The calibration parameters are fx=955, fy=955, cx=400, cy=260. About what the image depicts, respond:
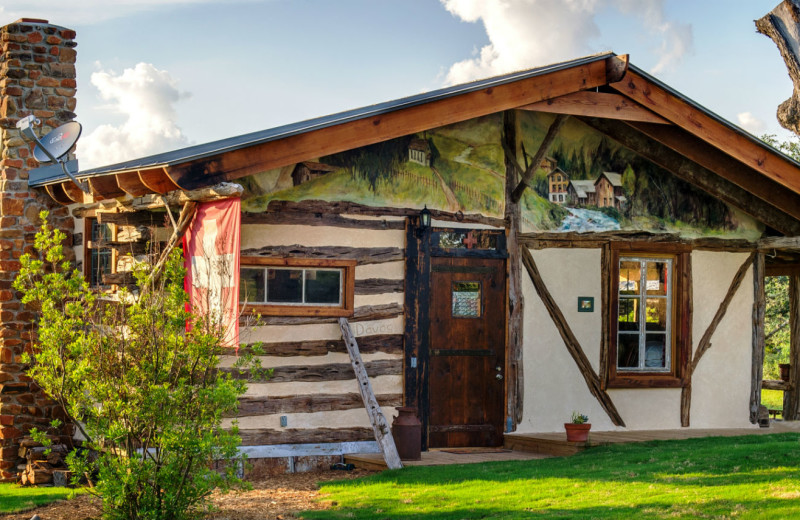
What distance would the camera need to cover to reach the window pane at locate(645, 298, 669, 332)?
12.7m

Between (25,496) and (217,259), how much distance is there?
11.7ft

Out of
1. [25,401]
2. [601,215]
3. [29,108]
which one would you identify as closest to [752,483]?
[601,215]

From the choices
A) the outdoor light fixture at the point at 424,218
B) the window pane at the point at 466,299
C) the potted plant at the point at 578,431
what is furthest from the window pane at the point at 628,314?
the outdoor light fixture at the point at 424,218

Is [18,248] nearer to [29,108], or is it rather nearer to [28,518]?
[29,108]

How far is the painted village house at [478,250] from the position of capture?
10.5m

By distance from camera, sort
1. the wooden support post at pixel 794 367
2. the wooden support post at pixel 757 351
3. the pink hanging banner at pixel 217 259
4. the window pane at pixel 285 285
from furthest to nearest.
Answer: the wooden support post at pixel 794 367
the wooden support post at pixel 757 351
the window pane at pixel 285 285
the pink hanging banner at pixel 217 259

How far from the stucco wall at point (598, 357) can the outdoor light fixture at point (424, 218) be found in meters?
1.55

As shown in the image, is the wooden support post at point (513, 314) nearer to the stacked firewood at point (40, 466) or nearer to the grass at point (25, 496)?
the grass at point (25, 496)

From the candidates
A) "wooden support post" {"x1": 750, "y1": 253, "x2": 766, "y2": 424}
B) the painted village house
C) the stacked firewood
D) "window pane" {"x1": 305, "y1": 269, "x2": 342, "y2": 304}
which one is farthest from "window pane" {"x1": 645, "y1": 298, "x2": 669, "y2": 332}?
the stacked firewood

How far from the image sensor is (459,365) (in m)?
11.6

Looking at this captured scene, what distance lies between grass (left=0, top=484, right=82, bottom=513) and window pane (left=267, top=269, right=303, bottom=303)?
2908mm

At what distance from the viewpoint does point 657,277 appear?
12805 millimetres

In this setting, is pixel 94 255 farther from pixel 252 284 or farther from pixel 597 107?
pixel 597 107

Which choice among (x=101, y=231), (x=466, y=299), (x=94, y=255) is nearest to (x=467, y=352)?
(x=466, y=299)
